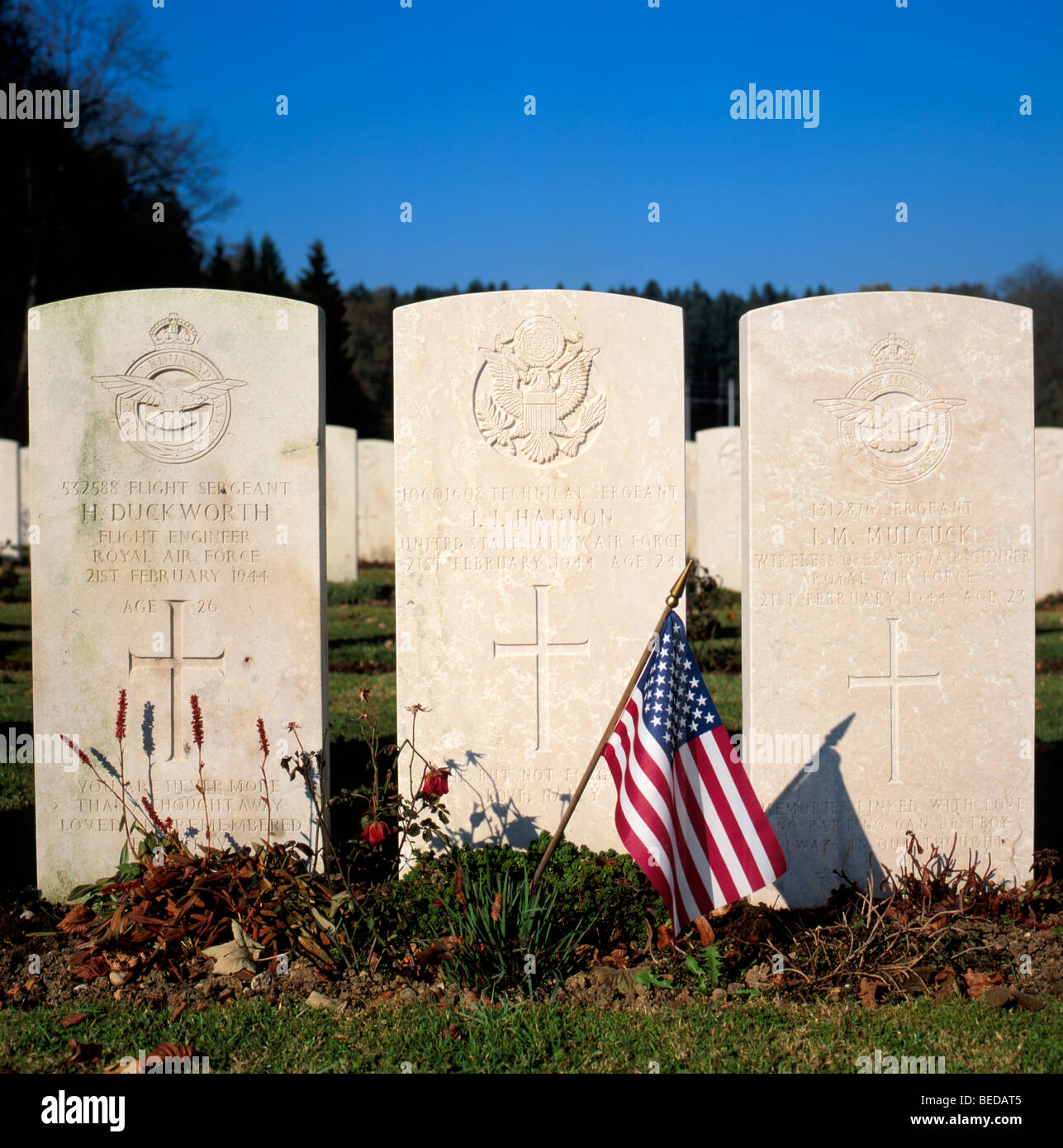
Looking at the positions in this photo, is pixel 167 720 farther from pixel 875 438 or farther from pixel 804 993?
pixel 875 438

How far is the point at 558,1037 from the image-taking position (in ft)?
11.4

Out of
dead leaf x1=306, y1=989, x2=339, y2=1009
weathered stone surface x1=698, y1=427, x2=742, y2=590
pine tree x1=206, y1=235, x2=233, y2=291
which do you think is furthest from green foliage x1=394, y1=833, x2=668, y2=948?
pine tree x1=206, y1=235, x2=233, y2=291

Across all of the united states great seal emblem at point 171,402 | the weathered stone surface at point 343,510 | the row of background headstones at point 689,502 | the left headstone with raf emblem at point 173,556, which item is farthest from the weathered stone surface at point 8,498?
the united states great seal emblem at point 171,402

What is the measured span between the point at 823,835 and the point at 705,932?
95 cm

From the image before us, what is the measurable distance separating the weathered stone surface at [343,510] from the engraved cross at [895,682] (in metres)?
13.5

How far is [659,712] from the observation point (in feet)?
12.7

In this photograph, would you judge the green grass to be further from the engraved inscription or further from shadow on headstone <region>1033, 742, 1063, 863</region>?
the engraved inscription

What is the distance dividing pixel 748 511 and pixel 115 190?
27.6m

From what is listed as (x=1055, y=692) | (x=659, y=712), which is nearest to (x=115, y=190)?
(x=1055, y=692)

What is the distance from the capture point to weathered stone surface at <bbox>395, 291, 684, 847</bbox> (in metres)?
4.88

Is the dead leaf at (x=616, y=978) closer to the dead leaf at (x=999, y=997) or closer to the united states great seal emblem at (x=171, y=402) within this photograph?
the dead leaf at (x=999, y=997)

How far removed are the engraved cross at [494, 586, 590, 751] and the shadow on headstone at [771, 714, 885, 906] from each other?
1.14 metres

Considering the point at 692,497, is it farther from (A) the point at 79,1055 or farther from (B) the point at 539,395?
(A) the point at 79,1055

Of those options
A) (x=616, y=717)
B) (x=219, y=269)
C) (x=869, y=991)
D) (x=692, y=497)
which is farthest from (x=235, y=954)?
(x=219, y=269)
